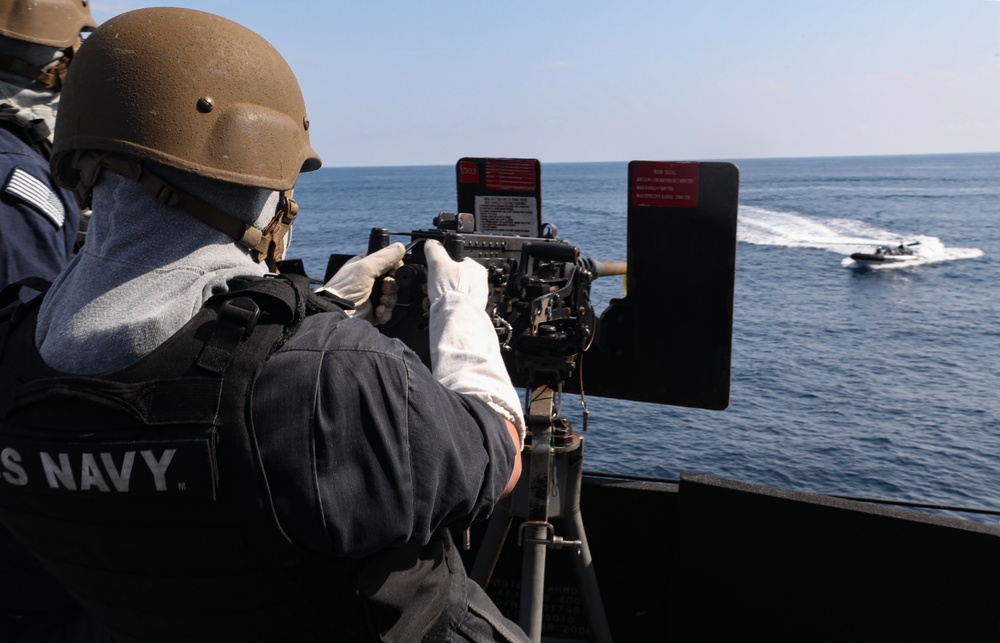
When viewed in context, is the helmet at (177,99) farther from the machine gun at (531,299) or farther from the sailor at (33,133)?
the machine gun at (531,299)

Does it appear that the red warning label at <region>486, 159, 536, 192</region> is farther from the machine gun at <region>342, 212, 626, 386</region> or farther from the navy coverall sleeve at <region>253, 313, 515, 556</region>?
the navy coverall sleeve at <region>253, 313, 515, 556</region>

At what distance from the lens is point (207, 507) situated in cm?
150

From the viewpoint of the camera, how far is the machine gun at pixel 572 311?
3.33 m

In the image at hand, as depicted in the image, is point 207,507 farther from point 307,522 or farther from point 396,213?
point 396,213

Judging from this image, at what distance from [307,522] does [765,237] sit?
200 feet

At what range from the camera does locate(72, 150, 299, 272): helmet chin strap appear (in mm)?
1649

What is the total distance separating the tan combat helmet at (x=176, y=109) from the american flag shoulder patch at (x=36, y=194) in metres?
0.93

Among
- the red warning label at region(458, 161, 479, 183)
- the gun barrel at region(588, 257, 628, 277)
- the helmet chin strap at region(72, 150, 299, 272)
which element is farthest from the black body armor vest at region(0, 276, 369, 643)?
the red warning label at region(458, 161, 479, 183)

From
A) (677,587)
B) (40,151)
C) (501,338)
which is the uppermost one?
(40,151)

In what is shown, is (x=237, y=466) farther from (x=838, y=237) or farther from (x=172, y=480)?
(x=838, y=237)

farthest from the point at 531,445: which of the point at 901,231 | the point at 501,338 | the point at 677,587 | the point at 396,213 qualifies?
the point at 396,213

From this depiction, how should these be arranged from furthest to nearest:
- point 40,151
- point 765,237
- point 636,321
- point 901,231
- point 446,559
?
1. point 901,231
2. point 765,237
3. point 636,321
4. point 40,151
5. point 446,559

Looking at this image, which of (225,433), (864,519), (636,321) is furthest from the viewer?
(636,321)

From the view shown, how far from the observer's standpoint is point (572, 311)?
3.65 metres
